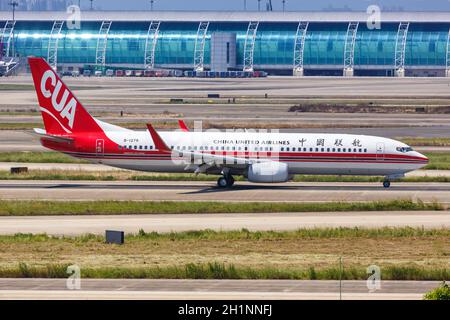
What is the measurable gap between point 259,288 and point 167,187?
32857 mm

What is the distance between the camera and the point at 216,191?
64.2 m

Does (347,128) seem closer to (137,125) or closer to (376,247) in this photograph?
(137,125)

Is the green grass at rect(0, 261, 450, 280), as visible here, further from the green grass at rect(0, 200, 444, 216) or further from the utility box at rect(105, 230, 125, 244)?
the green grass at rect(0, 200, 444, 216)

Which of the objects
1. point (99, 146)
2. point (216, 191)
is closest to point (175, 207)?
point (216, 191)

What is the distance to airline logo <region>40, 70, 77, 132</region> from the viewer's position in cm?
6725

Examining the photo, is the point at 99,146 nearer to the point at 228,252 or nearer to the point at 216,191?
the point at 216,191

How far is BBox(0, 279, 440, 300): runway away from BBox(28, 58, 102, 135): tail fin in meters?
32.8

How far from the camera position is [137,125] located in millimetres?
109500

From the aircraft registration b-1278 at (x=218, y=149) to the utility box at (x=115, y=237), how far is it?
2127 centimetres

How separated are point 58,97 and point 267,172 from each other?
14729 mm

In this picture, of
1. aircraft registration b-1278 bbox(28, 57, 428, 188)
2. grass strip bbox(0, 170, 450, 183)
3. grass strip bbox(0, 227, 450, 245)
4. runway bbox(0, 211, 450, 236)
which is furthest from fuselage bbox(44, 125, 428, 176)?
grass strip bbox(0, 227, 450, 245)

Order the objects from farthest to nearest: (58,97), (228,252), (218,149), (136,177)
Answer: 1. (136,177)
2. (58,97)
3. (218,149)
4. (228,252)

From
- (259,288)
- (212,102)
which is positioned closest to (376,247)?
(259,288)

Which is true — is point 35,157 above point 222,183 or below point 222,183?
above
